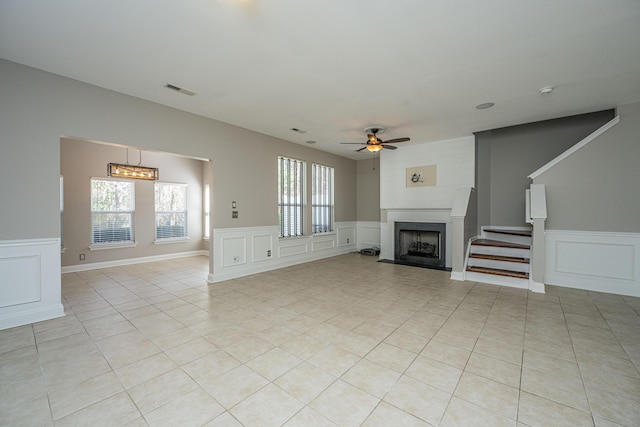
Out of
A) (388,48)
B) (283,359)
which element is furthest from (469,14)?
(283,359)

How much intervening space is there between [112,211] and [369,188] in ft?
22.4

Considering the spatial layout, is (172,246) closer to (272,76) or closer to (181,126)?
(181,126)

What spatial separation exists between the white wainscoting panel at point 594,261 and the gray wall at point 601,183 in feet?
0.51

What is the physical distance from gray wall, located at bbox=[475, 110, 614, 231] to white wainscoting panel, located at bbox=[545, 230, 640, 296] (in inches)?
44.5

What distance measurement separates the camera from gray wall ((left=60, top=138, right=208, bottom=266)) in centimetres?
577

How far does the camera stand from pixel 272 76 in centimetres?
337

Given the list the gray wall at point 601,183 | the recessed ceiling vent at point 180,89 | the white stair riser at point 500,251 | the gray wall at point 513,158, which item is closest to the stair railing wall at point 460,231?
the white stair riser at point 500,251

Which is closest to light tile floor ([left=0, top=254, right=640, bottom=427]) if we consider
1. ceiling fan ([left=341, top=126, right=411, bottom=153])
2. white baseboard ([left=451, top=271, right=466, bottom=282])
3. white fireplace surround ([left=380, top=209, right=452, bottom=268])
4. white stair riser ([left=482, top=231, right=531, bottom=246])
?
white baseboard ([left=451, top=271, right=466, bottom=282])

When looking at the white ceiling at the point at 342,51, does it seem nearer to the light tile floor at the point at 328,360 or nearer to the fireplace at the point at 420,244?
the fireplace at the point at 420,244

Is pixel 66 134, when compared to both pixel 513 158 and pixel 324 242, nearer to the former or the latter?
pixel 324 242

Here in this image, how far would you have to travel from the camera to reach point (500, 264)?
5.01 meters

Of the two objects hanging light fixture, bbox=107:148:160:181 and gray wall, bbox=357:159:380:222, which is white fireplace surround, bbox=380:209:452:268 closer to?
gray wall, bbox=357:159:380:222

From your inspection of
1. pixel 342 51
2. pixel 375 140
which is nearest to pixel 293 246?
pixel 375 140

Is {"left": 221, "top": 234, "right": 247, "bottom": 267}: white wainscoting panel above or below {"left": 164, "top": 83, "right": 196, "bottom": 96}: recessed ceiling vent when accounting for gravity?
below
